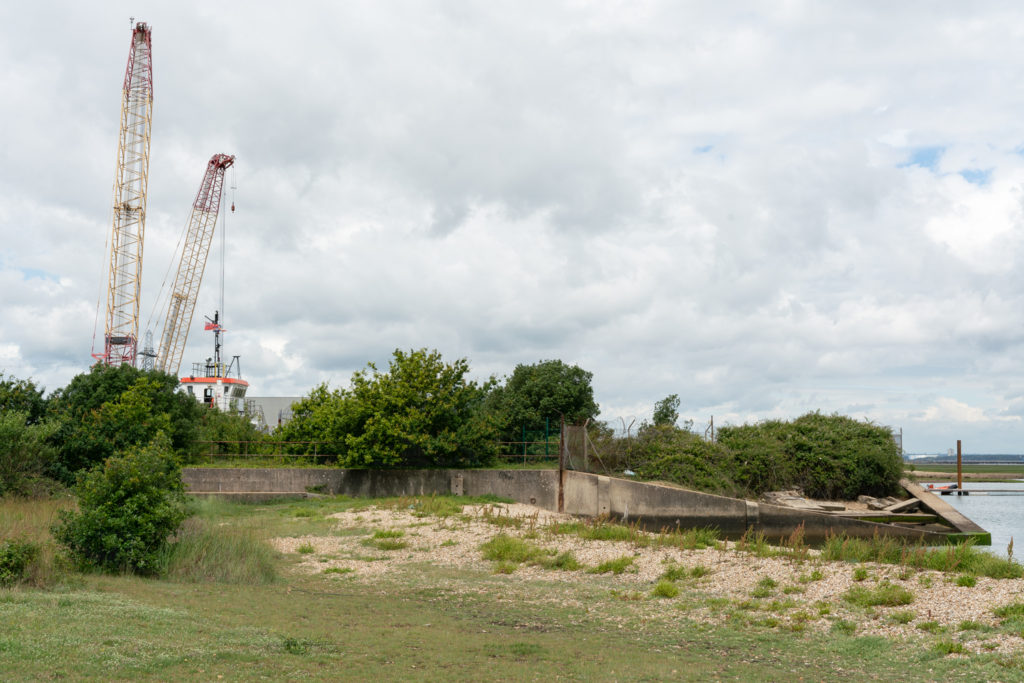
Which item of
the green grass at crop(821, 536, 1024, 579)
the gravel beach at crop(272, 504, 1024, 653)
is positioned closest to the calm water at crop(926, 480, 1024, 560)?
the green grass at crop(821, 536, 1024, 579)

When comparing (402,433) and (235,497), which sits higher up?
(402,433)

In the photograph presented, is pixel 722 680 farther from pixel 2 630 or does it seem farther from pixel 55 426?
pixel 55 426

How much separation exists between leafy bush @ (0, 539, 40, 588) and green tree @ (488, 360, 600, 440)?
34.0m

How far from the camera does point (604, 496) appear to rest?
30266 millimetres

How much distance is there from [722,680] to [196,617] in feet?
23.3

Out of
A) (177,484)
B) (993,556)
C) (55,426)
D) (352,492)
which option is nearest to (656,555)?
(993,556)

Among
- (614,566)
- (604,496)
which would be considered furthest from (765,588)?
(604,496)

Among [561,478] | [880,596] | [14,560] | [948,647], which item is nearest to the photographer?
[948,647]

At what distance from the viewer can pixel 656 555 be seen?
18703mm

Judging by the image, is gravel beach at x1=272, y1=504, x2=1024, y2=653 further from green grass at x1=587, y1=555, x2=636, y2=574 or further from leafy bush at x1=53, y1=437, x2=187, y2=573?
leafy bush at x1=53, y1=437, x2=187, y2=573

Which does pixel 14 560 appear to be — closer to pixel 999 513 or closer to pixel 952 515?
pixel 952 515

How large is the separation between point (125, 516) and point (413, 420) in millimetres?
19117

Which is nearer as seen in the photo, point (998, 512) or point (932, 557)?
point (932, 557)

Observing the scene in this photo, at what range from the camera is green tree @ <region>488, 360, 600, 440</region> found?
4738 centimetres
